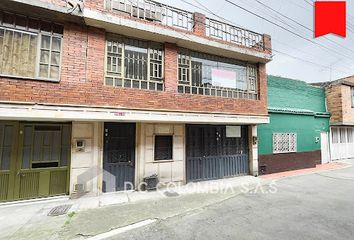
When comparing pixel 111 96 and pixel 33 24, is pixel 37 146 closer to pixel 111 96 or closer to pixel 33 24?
pixel 111 96

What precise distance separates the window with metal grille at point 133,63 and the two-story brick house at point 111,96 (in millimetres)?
36

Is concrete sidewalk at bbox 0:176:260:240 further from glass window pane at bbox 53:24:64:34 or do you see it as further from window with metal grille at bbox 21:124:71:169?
glass window pane at bbox 53:24:64:34

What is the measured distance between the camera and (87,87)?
6.33m

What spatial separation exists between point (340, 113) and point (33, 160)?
18355mm

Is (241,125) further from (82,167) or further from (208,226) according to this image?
(82,167)

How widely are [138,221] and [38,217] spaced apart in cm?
267

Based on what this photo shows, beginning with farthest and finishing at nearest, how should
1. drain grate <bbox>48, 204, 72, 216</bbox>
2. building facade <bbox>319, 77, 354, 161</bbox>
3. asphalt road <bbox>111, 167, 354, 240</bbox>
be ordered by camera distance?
building facade <bbox>319, 77, 354, 161</bbox> → drain grate <bbox>48, 204, 72, 216</bbox> → asphalt road <bbox>111, 167, 354, 240</bbox>

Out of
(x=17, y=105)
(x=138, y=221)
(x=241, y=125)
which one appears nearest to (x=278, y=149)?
(x=241, y=125)

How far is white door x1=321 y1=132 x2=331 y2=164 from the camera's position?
1412 cm

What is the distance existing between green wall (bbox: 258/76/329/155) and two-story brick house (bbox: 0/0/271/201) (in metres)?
2.24

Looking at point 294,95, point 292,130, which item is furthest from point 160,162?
point 294,95

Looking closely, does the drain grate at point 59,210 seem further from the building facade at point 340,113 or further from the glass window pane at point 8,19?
the building facade at point 340,113

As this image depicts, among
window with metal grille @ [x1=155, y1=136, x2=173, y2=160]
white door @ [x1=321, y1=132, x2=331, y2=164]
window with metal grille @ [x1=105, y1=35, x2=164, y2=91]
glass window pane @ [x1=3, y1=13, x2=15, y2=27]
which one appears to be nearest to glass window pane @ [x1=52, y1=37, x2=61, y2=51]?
glass window pane @ [x1=3, y1=13, x2=15, y2=27]

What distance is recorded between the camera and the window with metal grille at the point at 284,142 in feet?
37.0
